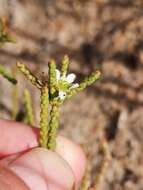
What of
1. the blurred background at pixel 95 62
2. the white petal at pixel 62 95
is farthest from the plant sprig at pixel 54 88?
the blurred background at pixel 95 62

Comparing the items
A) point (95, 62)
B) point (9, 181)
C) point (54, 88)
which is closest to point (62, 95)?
point (54, 88)

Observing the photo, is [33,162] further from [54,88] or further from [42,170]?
[54,88]

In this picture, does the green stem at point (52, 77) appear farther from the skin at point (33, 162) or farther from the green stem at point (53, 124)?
the skin at point (33, 162)

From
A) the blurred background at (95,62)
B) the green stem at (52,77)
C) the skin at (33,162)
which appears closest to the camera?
the green stem at (52,77)

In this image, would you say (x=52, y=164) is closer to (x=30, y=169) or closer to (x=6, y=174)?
(x=30, y=169)

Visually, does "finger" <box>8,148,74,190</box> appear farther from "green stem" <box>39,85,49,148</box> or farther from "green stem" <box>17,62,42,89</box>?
"green stem" <box>17,62,42,89</box>

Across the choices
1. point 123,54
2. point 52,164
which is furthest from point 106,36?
point 52,164

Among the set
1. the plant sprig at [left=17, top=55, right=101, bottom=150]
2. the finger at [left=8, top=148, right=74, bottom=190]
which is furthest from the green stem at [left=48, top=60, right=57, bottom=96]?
the finger at [left=8, top=148, right=74, bottom=190]
